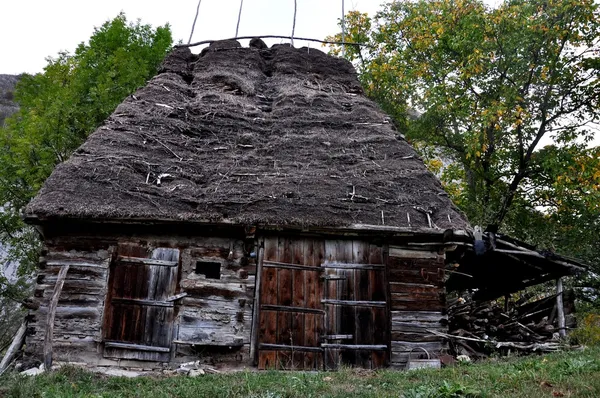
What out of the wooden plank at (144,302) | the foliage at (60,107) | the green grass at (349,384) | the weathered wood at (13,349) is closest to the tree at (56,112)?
the foliage at (60,107)

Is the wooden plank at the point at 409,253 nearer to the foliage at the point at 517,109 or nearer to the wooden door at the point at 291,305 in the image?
the wooden door at the point at 291,305

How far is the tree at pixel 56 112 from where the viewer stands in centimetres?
1497

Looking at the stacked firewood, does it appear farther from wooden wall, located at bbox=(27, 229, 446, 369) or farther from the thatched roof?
the thatched roof

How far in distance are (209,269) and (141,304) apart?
119 cm

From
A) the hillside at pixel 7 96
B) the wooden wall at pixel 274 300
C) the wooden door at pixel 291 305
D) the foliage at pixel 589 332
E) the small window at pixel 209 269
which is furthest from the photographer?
the hillside at pixel 7 96

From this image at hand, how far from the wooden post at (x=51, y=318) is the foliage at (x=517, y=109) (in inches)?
451

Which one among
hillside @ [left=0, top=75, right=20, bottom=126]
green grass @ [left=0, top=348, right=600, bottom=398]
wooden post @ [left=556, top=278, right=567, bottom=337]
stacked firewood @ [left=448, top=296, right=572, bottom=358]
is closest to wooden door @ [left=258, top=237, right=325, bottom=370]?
green grass @ [left=0, top=348, right=600, bottom=398]

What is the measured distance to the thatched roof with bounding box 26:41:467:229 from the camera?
784cm

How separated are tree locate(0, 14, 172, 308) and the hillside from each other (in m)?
18.6

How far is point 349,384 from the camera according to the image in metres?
5.84

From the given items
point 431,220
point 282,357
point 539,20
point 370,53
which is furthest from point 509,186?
point 282,357

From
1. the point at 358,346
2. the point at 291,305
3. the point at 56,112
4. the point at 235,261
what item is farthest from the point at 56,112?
the point at 358,346

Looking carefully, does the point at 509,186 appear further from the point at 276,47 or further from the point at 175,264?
the point at 175,264

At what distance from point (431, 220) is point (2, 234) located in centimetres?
1529
